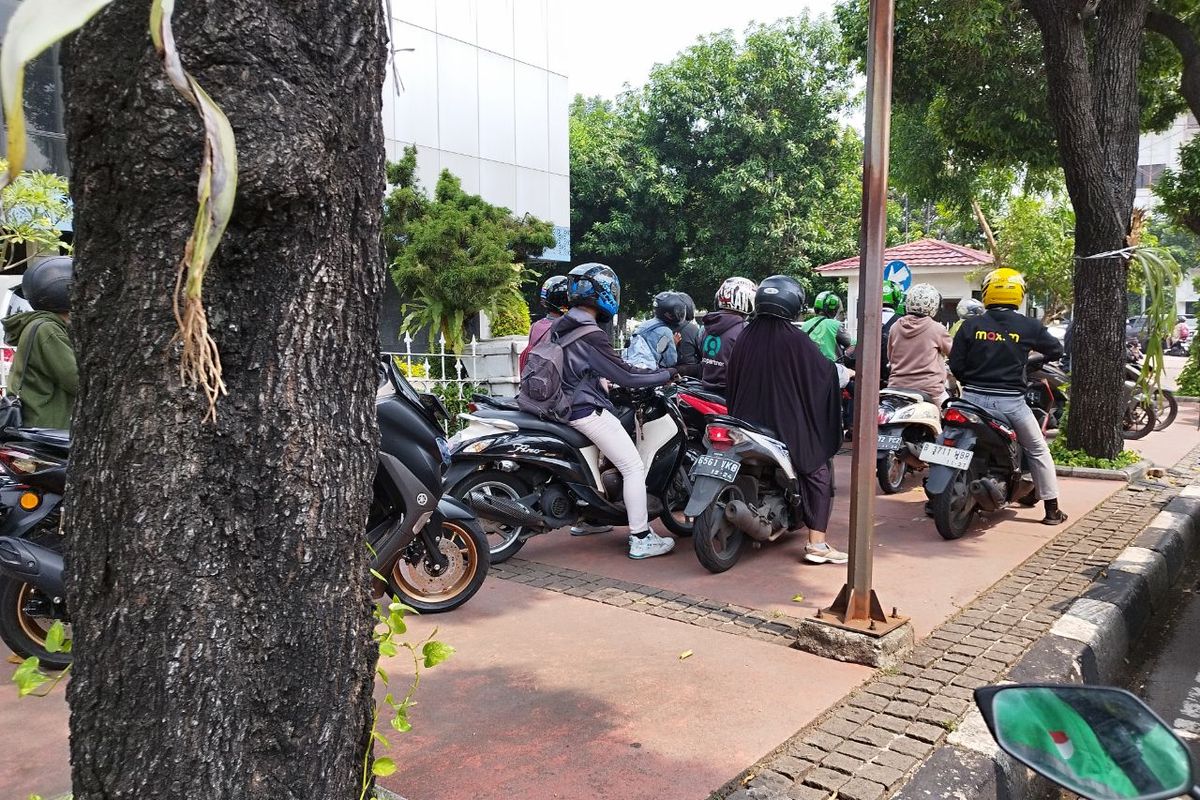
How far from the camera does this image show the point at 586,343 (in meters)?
5.39

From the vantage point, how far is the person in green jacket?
14.5ft

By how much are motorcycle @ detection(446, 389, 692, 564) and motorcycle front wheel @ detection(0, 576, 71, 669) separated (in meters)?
2.18

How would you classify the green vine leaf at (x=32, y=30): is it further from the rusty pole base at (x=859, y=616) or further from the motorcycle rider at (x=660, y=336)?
the motorcycle rider at (x=660, y=336)

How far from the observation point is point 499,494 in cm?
562

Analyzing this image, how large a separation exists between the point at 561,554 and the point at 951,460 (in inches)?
103

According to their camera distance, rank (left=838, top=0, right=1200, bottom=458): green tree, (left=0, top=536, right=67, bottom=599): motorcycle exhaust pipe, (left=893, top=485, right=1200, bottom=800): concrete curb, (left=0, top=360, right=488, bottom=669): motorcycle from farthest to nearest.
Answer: (left=838, top=0, right=1200, bottom=458): green tree < (left=0, top=360, right=488, bottom=669): motorcycle < (left=0, top=536, right=67, bottom=599): motorcycle exhaust pipe < (left=893, top=485, right=1200, bottom=800): concrete curb

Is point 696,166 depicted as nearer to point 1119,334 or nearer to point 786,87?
point 786,87

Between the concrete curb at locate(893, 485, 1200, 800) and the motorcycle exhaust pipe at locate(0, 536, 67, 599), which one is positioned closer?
the concrete curb at locate(893, 485, 1200, 800)

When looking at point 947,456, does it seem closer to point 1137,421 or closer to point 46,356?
point 46,356

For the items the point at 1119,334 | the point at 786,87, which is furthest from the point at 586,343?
the point at 786,87

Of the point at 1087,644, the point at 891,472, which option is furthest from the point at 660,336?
the point at 1087,644

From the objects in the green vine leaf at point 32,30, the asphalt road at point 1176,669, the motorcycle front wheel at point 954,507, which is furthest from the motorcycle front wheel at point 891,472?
the green vine leaf at point 32,30

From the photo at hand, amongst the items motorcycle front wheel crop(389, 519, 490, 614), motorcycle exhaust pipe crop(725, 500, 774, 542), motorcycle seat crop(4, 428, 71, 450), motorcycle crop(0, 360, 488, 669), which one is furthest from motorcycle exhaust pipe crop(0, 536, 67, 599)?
motorcycle exhaust pipe crop(725, 500, 774, 542)

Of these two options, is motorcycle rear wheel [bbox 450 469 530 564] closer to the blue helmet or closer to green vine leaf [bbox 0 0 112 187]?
the blue helmet
